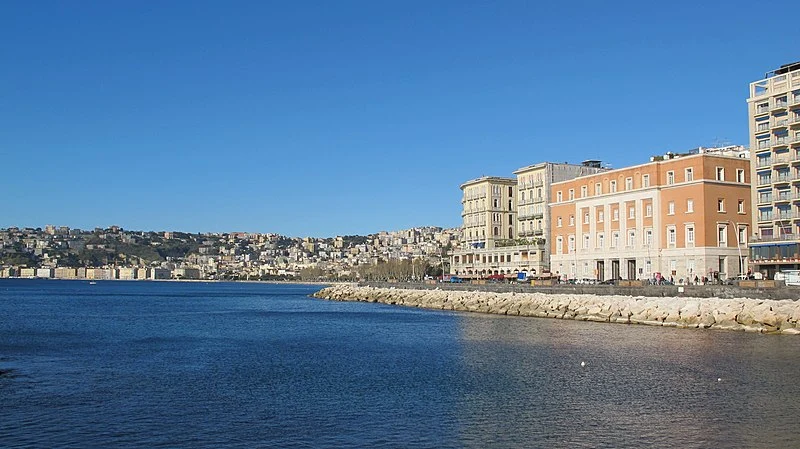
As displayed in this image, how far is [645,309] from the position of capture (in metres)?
48.9

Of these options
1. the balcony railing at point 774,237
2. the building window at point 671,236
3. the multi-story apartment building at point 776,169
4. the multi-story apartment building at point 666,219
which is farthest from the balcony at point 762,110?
the building window at point 671,236

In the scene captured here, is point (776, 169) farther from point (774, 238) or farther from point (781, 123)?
point (774, 238)

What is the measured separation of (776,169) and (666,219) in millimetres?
10174

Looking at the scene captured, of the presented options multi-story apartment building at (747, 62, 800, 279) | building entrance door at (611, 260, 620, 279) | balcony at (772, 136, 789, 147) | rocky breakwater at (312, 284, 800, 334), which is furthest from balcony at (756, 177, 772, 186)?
rocky breakwater at (312, 284, 800, 334)

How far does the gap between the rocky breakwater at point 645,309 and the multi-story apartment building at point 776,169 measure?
18038mm

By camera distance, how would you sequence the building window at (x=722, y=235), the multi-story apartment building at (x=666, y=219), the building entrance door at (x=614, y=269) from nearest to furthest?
the multi-story apartment building at (x=666, y=219) < the building window at (x=722, y=235) < the building entrance door at (x=614, y=269)

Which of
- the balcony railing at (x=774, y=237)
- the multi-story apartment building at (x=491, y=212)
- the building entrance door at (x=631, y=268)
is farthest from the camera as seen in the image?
the multi-story apartment building at (x=491, y=212)

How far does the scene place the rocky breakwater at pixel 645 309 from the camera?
41219 millimetres

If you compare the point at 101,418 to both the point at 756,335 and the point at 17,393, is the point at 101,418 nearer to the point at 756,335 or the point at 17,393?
the point at 17,393

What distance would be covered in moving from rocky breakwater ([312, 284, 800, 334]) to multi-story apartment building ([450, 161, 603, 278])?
24.1 metres

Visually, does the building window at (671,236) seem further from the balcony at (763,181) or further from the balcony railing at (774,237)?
the balcony at (763,181)

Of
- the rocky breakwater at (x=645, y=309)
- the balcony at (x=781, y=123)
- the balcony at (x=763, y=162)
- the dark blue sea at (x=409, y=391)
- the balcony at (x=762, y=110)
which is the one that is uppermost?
the balcony at (x=762, y=110)

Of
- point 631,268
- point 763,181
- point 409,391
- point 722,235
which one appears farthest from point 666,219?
point 409,391

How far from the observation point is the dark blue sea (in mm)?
17719
